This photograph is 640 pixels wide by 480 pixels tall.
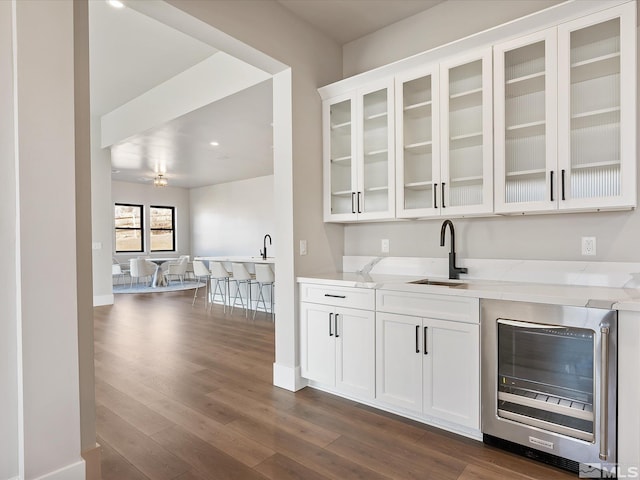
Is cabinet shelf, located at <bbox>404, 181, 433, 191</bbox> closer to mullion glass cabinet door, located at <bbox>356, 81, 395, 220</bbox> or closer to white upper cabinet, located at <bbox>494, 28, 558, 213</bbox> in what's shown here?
mullion glass cabinet door, located at <bbox>356, 81, 395, 220</bbox>

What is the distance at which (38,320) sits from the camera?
172 cm

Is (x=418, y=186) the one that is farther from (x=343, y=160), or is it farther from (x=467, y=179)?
(x=343, y=160)

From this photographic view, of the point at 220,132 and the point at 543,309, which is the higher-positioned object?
the point at 220,132

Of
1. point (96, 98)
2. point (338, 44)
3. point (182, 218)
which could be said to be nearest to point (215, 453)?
point (338, 44)

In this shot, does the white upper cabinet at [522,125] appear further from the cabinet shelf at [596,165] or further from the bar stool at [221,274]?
the bar stool at [221,274]

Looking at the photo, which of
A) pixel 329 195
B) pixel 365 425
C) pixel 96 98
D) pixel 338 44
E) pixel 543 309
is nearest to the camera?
pixel 543 309

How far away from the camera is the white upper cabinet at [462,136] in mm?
2686

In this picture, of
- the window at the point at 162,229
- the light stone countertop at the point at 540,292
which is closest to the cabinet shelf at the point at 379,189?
the light stone countertop at the point at 540,292

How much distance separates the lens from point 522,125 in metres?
2.50

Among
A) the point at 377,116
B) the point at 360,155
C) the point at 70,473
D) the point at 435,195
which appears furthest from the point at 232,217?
the point at 70,473

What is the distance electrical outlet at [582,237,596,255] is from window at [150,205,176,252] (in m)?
11.9

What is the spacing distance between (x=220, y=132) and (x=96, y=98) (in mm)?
1845

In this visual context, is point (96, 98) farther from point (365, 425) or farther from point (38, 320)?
point (365, 425)

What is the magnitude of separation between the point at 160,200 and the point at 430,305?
37.6 ft
